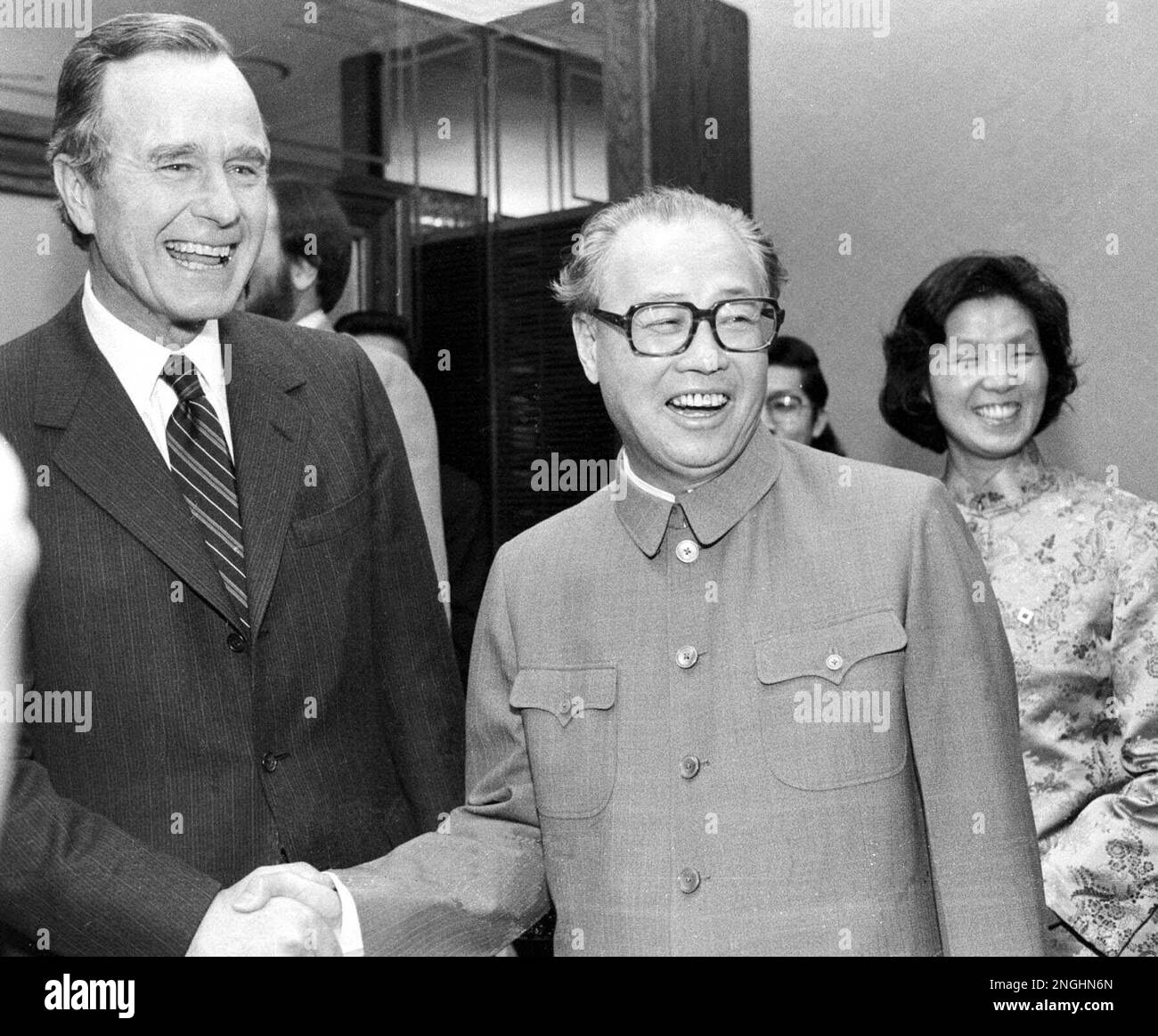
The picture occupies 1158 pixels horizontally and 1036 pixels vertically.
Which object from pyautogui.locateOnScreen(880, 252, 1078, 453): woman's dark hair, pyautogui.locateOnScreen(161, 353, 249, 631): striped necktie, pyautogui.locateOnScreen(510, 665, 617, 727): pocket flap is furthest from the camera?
pyautogui.locateOnScreen(880, 252, 1078, 453): woman's dark hair

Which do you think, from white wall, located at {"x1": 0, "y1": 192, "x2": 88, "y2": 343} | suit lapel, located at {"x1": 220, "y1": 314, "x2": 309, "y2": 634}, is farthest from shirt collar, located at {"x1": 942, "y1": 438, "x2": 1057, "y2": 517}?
white wall, located at {"x1": 0, "y1": 192, "x2": 88, "y2": 343}

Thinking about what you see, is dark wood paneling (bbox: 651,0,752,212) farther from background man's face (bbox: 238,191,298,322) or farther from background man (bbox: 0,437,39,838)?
background man (bbox: 0,437,39,838)

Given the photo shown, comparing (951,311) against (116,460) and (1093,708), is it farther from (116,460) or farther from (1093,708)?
(116,460)

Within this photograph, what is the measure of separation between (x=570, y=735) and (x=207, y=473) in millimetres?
534

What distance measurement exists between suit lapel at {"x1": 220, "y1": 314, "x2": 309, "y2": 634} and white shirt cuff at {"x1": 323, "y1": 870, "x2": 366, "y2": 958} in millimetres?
314

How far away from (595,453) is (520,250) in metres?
0.38

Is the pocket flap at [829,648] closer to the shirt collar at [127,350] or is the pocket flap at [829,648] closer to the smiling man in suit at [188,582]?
the smiling man in suit at [188,582]

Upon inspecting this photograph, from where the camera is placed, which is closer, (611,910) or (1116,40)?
(611,910)

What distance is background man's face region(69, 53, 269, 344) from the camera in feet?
5.13

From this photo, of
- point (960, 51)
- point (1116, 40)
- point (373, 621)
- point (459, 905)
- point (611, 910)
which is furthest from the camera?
point (960, 51)

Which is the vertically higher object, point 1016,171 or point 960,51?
point 960,51

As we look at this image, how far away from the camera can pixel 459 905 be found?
152cm
